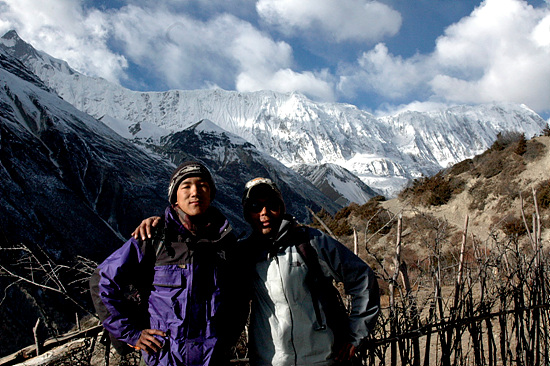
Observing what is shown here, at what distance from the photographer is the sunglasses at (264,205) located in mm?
1655

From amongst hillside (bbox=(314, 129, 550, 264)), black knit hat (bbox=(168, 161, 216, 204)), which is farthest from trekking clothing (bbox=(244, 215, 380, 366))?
hillside (bbox=(314, 129, 550, 264))

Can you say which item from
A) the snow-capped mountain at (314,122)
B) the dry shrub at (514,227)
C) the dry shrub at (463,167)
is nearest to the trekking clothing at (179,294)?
the dry shrub at (514,227)

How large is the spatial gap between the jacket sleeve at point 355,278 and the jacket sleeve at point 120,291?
0.78 m

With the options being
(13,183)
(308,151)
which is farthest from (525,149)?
(308,151)

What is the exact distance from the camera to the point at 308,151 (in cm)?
13475

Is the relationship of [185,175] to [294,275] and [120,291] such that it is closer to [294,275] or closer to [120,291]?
[120,291]

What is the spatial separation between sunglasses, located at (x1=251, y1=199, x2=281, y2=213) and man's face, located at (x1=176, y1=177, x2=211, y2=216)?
0.23 m

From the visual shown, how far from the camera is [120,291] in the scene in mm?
1318

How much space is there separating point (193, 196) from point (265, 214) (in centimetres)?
36

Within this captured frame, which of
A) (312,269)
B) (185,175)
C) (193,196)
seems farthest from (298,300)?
(185,175)

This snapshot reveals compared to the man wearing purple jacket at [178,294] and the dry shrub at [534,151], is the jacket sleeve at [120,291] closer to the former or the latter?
the man wearing purple jacket at [178,294]

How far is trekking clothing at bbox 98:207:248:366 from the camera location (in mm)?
1300

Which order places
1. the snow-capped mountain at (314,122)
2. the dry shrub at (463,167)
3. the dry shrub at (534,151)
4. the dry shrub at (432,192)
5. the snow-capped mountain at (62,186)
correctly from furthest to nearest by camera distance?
the snow-capped mountain at (314,122) < the dry shrub at (463,167) < the dry shrub at (432,192) < the snow-capped mountain at (62,186) < the dry shrub at (534,151)

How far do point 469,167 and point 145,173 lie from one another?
81.5 ft
